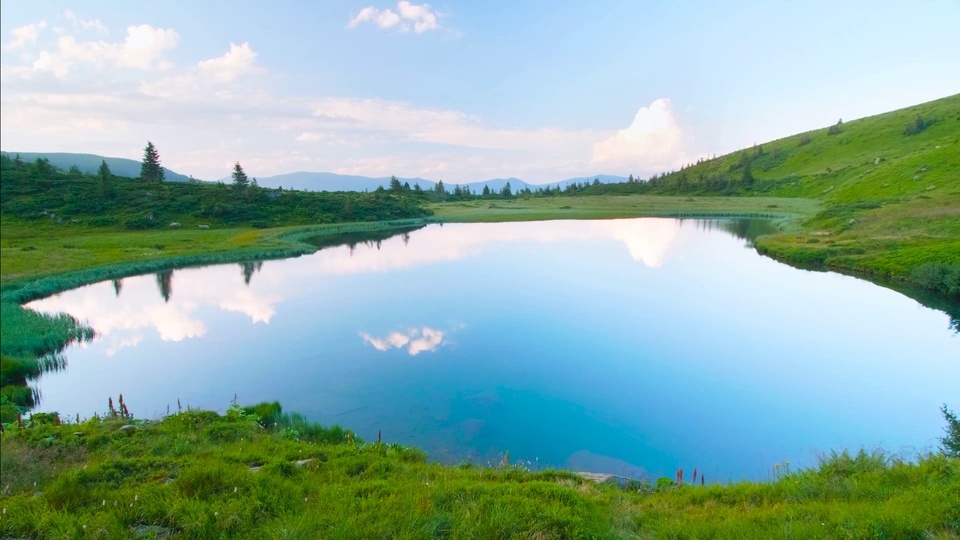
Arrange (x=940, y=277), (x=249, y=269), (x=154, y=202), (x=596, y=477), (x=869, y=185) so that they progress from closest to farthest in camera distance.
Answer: (x=596, y=477) < (x=940, y=277) < (x=249, y=269) < (x=154, y=202) < (x=869, y=185)

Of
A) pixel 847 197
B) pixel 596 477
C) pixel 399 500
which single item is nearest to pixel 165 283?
pixel 399 500

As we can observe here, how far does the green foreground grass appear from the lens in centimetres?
483

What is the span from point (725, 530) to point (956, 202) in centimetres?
4636

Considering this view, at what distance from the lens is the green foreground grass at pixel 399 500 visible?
4.83m

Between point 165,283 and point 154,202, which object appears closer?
point 165,283

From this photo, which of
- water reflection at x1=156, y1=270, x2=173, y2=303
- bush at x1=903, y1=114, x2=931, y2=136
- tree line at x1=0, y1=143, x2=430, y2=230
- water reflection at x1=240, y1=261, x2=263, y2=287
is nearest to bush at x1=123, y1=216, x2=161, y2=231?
tree line at x1=0, y1=143, x2=430, y2=230

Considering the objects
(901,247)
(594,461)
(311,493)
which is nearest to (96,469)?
(311,493)

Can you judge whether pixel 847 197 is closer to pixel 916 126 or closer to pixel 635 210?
pixel 635 210

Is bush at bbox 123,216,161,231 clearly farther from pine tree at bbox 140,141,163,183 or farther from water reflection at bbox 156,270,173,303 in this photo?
pine tree at bbox 140,141,163,183

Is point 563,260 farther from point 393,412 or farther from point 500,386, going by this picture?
point 393,412

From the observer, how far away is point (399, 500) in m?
5.77

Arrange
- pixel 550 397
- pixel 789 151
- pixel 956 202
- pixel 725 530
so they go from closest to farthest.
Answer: pixel 725 530
pixel 550 397
pixel 956 202
pixel 789 151

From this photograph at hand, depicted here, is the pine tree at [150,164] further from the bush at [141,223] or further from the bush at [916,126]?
the bush at [916,126]

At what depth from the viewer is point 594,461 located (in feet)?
34.2
